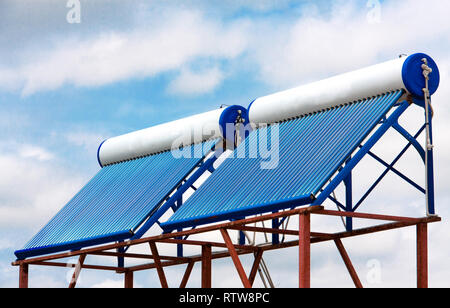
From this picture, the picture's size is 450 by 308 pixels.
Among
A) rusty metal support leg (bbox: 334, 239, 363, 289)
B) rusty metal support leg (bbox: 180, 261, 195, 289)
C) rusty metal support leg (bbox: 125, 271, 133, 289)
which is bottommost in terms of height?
rusty metal support leg (bbox: 334, 239, 363, 289)

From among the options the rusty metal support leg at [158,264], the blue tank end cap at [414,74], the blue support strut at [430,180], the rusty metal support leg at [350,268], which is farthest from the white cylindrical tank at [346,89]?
the rusty metal support leg at [158,264]

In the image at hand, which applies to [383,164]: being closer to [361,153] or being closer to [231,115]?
[361,153]

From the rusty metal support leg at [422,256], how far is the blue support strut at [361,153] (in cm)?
239

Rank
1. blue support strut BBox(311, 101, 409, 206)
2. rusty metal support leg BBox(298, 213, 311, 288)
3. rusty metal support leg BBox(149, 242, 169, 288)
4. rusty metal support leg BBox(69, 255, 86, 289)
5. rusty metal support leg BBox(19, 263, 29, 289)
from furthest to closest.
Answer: rusty metal support leg BBox(19, 263, 29, 289), rusty metal support leg BBox(69, 255, 86, 289), rusty metal support leg BBox(149, 242, 169, 288), blue support strut BBox(311, 101, 409, 206), rusty metal support leg BBox(298, 213, 311, 288)

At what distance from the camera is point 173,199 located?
3056 cm

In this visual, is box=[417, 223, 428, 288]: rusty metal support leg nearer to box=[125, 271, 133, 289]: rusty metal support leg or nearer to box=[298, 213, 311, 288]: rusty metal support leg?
box=[298, 213, 311, 288]: rusty metal support leg

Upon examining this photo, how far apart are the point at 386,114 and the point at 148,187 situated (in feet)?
30.3

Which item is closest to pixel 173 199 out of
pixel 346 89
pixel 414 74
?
pixel 346 89

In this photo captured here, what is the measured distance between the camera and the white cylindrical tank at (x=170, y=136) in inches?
1237

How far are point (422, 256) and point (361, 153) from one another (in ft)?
9.81

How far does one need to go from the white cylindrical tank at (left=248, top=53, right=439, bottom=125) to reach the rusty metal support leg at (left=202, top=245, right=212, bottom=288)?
430 centimetres

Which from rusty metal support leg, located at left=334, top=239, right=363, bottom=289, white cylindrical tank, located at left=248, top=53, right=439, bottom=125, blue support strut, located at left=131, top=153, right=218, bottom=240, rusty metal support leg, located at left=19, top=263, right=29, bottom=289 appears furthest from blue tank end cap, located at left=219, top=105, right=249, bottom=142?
rusty metal support leg, located at left=19, top=263, right=29, bottom=289

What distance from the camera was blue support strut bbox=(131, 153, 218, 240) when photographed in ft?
98.7
